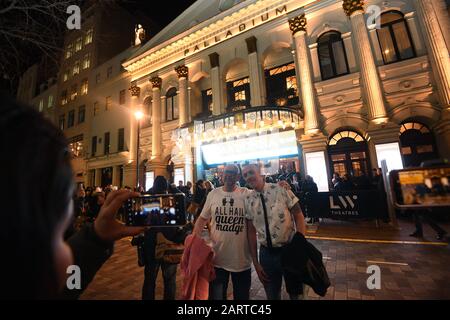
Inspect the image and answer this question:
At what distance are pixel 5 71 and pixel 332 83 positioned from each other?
1505cm

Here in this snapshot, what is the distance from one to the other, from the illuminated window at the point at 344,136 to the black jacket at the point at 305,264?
1183 centimetres

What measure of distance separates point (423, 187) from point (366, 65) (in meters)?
12.9

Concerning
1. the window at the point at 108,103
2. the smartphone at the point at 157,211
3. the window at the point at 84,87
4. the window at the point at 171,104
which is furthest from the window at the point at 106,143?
the smartphone at the point at 157,211

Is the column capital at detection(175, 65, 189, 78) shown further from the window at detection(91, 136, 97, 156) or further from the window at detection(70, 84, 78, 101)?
the window at detection(70, 84, 78, 101)

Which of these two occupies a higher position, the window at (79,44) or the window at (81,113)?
the window at (79,44)

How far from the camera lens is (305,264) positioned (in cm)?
220

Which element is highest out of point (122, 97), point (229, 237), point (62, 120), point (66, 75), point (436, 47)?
point (66, 75)

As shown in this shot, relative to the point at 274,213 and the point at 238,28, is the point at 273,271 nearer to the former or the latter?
the point at 274,213

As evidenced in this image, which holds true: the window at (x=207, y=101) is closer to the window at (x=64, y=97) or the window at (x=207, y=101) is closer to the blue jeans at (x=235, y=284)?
the blue jeans at (x=235, y=284)

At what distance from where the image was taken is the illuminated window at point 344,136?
1197 cm

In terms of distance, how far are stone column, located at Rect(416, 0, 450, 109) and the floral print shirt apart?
473 inches

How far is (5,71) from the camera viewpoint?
6.86 metres

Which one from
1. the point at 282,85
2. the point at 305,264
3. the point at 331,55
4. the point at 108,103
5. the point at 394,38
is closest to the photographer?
the point at 305,264

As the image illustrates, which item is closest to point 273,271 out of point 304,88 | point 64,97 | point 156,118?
point 304,88
